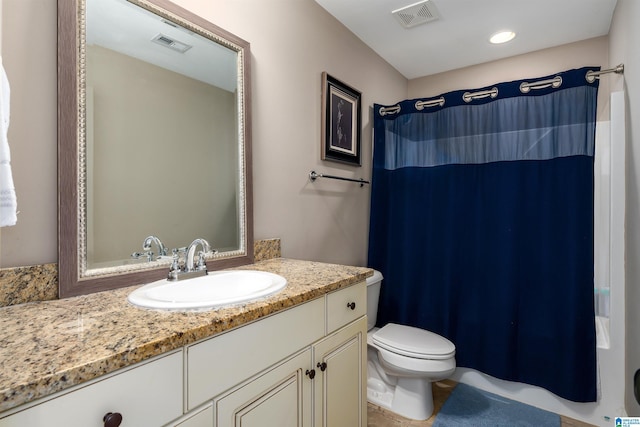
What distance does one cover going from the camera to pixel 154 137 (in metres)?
1.19

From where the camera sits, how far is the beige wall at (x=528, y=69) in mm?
2174

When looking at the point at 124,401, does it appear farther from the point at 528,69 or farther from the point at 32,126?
the point at 528,69

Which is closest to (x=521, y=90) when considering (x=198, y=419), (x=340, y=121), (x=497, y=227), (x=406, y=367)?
(x=497, y=227)

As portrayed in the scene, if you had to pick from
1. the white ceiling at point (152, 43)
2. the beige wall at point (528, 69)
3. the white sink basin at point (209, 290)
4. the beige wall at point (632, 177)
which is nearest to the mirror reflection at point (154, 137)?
the white ceiling at point (152, 43)

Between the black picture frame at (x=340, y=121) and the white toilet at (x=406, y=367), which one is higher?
the black picture frame at (x=340, y=121)

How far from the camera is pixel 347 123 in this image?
7.00ft

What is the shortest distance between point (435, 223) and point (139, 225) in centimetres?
176

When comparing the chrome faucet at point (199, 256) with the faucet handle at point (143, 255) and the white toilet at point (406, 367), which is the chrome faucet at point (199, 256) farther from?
the white toilet at point (406, 367)

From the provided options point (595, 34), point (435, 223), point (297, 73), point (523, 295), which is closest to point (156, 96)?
point (297, 73)

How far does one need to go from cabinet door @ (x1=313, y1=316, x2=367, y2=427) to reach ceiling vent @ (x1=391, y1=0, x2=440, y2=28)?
1748mm

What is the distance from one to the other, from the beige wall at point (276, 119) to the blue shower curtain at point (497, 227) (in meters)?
0.28

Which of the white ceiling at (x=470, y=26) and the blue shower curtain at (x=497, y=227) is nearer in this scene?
the blue shower curtain at (x=497, y=227)

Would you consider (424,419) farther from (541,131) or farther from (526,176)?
(541,131)

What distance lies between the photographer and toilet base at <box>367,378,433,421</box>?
1.80 metres
